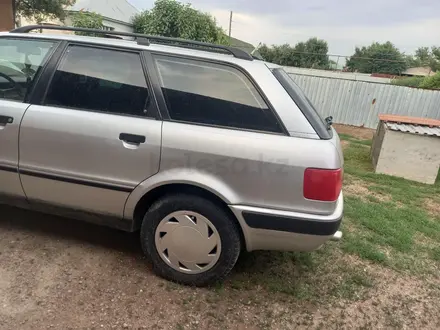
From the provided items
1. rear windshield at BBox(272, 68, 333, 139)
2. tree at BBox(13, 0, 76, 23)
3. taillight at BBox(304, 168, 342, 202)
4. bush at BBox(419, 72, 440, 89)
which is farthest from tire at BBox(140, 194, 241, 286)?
tree at BBox(13, 0, 76, 23)

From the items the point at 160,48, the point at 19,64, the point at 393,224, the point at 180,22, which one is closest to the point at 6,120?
the point at 19,64

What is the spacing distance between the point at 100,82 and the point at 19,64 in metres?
0.80

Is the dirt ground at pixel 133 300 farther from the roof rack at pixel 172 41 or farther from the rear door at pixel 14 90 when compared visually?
the roof rack at pixel 172 41

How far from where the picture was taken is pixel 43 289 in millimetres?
2400

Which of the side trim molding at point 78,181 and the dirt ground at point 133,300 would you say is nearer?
the dirt ground at point 133,300

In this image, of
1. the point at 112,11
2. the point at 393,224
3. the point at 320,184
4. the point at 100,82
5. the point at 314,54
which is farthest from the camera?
the point at 314,54

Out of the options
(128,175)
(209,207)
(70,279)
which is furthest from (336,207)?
(70,279)

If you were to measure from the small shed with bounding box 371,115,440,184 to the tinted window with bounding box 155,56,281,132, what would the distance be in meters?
4.49

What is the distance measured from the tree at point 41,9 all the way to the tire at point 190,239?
51.6 ft

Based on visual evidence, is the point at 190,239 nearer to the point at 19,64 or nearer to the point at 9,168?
the point at 9,168

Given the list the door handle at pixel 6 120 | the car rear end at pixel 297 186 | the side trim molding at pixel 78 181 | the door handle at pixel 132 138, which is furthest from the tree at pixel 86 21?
the car rear end at pixel 297 186

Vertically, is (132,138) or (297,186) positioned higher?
(132,138)

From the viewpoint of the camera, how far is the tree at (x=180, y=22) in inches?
581

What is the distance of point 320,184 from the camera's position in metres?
2.20
